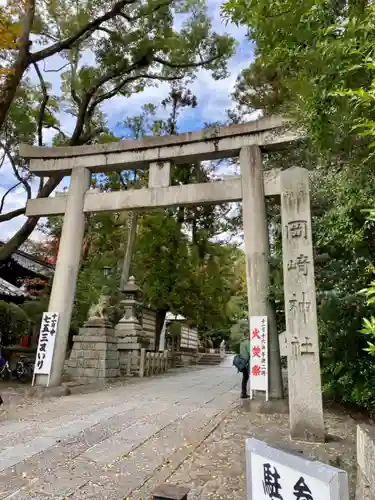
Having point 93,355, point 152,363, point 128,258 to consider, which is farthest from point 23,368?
point 128,258

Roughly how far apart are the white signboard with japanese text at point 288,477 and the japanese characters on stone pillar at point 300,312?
3.47 meters

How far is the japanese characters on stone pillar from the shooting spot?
5.37 meters

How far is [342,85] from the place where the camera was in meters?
3.73

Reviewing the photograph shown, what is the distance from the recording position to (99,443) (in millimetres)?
5102

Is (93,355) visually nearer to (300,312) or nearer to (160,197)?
(160,197)

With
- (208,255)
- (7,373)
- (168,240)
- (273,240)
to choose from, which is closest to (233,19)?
(273,240)

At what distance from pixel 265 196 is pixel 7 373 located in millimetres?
9810

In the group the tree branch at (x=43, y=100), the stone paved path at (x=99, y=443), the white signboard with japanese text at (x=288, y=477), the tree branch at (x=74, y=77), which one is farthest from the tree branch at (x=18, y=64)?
the white signboard with japanese text at (x=288, y=477)

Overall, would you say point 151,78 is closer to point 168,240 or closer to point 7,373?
point 168,240

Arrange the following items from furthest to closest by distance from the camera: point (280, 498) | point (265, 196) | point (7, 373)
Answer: point (7, 373)
point (265, 196)
point (280, 498)

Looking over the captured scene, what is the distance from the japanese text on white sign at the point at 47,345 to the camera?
9307 mm

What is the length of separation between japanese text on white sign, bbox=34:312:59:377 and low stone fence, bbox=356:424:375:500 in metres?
8.01

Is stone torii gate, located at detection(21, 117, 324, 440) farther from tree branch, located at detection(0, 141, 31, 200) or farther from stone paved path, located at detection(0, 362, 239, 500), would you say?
tree branch, located at detection(0, 141, 31, 200)

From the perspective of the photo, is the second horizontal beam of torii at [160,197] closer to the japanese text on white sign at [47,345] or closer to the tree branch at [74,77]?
the japanese text on white sign at [47,345]
